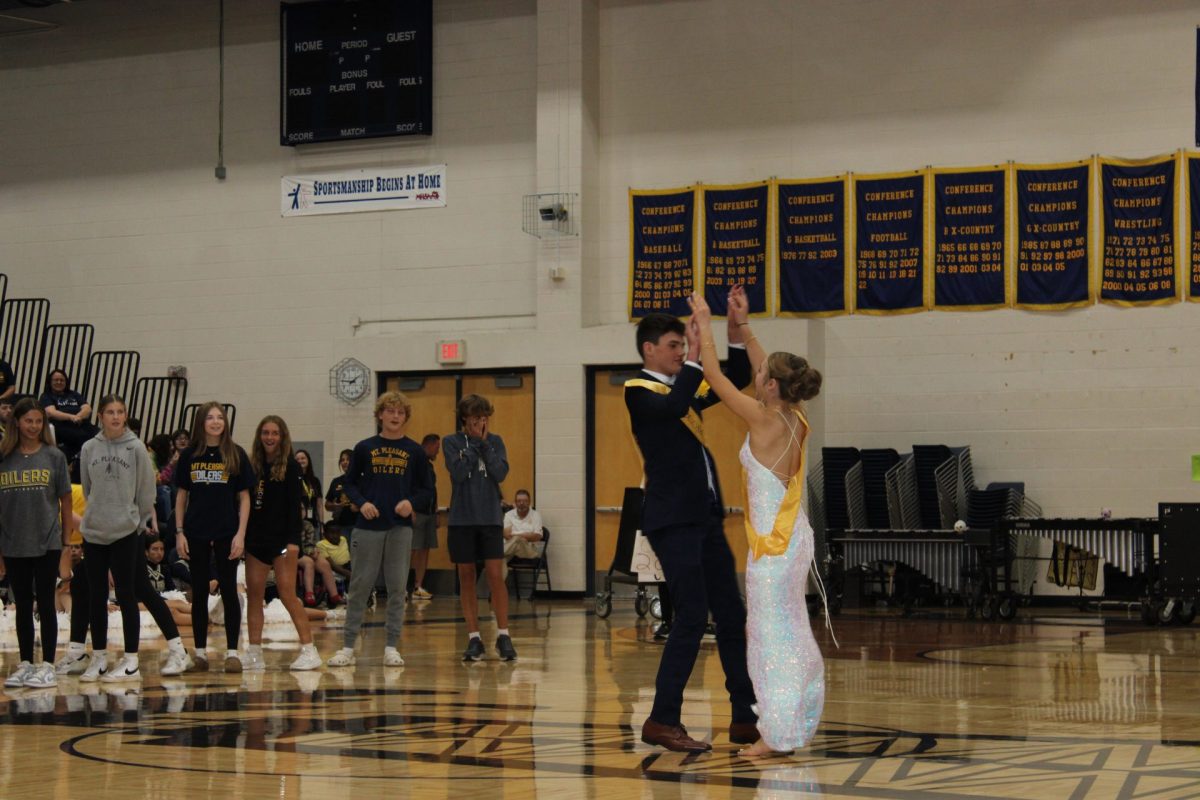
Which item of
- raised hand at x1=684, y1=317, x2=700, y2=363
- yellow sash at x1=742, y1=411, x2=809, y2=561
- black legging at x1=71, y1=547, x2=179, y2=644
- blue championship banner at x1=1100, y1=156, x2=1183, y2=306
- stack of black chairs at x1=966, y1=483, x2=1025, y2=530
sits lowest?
black legging at x1=71, y1=547, x2=179, y2=644

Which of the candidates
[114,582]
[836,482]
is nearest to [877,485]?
[836,482]

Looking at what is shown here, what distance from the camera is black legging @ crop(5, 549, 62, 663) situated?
27.9 ft

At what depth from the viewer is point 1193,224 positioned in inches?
597

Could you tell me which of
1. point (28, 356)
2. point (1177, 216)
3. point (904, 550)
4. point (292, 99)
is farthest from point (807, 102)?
point (28, 356)

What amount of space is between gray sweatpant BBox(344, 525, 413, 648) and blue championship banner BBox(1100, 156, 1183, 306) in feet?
28.9

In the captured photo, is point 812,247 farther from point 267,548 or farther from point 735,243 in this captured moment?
point 267,548

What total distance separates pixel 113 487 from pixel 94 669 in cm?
107

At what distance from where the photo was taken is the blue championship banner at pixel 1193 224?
15117 millimetres

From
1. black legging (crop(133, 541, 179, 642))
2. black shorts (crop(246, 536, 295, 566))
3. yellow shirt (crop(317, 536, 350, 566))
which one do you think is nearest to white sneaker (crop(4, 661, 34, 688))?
black legging (crop(133, 541, 179, 642))

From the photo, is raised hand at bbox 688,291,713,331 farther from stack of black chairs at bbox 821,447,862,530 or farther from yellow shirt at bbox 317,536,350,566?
yellow shirt at bbox 317,536,350,566

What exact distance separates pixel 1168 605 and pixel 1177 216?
4.13m

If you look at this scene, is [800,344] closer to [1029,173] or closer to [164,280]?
[1029,173]

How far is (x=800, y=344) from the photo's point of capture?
16.0 meters

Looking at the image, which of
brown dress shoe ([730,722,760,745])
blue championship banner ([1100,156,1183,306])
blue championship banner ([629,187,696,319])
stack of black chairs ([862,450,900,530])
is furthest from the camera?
blue championship banner ([629,187,696,319])
